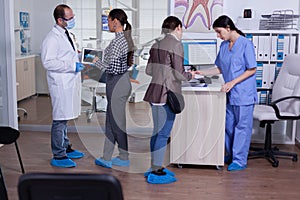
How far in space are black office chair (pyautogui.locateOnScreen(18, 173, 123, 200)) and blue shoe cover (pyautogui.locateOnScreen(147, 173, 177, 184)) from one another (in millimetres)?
2070

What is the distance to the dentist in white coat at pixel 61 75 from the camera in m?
3.50

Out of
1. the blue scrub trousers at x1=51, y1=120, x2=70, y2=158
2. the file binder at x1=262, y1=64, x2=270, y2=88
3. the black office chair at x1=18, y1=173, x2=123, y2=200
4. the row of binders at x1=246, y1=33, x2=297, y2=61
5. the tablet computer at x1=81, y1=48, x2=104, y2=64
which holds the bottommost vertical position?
the blue scrub trousers at x1=51, y1=120, x2=70, y2=158

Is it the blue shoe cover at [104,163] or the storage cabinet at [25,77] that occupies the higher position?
the storage cabinet at [25,77]

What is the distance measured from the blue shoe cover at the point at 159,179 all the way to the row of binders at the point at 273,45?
5.80ft

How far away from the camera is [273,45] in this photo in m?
4.42

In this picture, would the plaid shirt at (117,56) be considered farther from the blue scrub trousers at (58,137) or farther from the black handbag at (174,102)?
the blue scrub trousers at (58,137)

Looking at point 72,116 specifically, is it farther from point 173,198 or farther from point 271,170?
point 271,170

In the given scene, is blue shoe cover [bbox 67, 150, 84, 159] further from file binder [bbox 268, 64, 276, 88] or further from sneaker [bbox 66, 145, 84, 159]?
file binder [bbox 268, 64, 276, 88]

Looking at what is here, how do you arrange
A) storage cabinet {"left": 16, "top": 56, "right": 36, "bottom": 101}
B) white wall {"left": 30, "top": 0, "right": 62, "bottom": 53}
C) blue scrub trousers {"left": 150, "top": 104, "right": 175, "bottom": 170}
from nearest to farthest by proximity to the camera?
blue scrub trousers {"left": 150, "top": 104, "right": 175, "bottom": 170} < white wall {"left": 30, "top": 0, "right": 62, "bottom": 53} < storage cabinet {"left": 16, "top": 56, "right": 36, "bottom": 101}

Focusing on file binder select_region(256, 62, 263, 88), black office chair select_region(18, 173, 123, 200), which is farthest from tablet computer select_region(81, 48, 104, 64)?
black office chair select_region(18, 173, 123, 200)

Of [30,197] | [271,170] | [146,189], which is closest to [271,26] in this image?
[271,170]

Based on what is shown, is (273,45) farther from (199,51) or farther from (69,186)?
A: (69,186)

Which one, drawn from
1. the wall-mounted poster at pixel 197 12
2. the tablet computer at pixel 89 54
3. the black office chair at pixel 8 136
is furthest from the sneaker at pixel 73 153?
the wall-mounted poster at pixel 197 12

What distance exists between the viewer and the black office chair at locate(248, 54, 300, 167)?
153 inches
